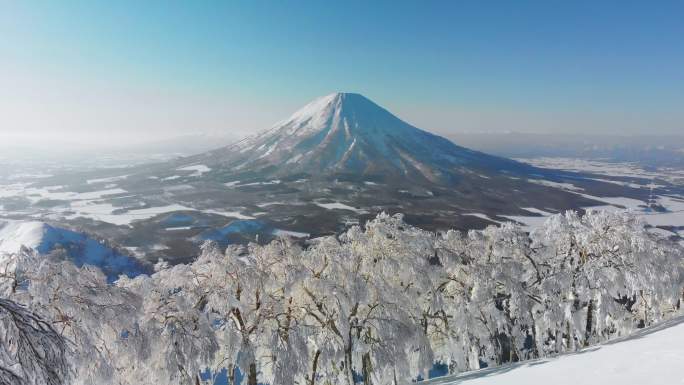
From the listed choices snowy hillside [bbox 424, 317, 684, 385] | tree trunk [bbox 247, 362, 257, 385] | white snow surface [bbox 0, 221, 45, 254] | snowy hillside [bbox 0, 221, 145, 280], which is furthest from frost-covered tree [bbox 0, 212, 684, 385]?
white snow surface [bbox 0, 221, 45, 254]

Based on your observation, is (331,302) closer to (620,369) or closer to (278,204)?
(620,369)

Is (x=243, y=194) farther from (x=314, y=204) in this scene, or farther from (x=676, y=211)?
(x=676, y=211)

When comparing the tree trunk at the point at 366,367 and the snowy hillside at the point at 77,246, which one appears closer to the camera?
the tree trunk at the point at 366,367

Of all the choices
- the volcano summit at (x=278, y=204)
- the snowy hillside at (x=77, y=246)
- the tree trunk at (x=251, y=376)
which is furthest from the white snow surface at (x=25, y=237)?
the tree trunk at (x=251, y=376)

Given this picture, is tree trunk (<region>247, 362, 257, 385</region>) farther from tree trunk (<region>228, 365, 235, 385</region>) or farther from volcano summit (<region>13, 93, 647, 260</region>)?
volcano summit (<region>13, 93, 647, 260</region>)

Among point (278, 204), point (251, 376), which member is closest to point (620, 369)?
point (251, 376)

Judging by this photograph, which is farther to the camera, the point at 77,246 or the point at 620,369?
the point at 77,246

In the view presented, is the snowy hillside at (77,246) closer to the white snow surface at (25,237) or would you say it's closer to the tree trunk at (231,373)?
the white snow surface at (25,237)

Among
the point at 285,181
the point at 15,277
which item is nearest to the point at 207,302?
the point at 15,277
